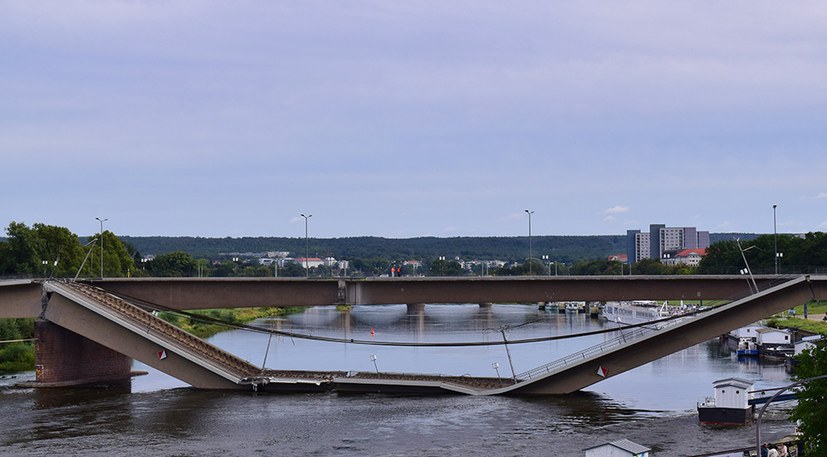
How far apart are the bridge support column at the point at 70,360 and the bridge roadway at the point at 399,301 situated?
1.42 meters

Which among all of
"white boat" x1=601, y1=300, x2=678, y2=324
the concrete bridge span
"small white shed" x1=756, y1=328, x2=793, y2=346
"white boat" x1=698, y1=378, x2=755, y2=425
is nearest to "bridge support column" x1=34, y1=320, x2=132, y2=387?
the concrete bridge span

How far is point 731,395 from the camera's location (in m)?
57.3

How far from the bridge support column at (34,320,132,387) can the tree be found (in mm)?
50612

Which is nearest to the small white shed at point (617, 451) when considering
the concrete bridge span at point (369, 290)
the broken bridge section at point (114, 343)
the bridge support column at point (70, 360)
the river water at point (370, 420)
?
the river water at point (370, 420)

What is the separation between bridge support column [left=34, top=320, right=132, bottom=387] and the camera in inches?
2916

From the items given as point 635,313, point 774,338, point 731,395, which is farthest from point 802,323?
point 731,395

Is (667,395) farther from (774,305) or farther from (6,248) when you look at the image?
(6,248)

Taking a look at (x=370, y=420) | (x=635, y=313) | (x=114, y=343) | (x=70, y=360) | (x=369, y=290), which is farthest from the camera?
(x=635, y=313)

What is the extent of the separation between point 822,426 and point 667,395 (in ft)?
103

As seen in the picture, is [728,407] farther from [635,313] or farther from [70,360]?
[635,313]

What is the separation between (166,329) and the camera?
2901 inches

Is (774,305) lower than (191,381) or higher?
higher

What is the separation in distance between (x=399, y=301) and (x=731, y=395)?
27.5m

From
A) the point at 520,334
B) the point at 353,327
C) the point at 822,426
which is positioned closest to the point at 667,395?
the point at 822,426
